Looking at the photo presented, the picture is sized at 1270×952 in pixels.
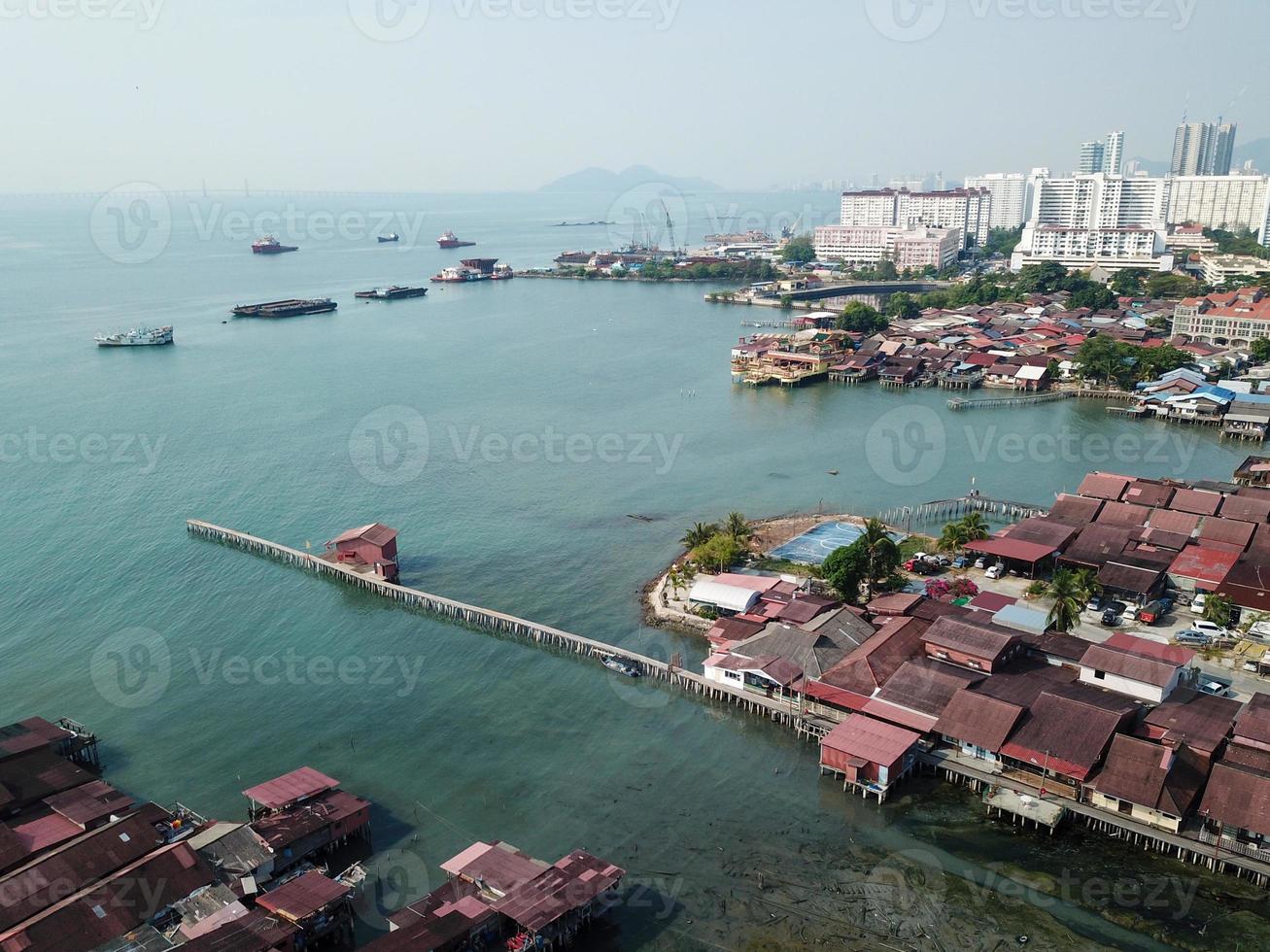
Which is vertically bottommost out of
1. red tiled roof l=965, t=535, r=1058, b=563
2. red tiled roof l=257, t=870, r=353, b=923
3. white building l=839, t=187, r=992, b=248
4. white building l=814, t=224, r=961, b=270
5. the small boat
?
the small boat

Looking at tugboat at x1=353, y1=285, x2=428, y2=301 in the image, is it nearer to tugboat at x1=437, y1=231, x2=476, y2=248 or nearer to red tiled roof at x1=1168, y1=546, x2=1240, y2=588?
tugboat at x1=437, y1=231, x2=476, y2=248

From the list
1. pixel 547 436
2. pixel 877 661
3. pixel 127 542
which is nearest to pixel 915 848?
pixel 877 661

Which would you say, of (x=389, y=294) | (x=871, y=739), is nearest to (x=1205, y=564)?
(x=871, y=739)

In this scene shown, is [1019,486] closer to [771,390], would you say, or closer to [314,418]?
[771,390]
